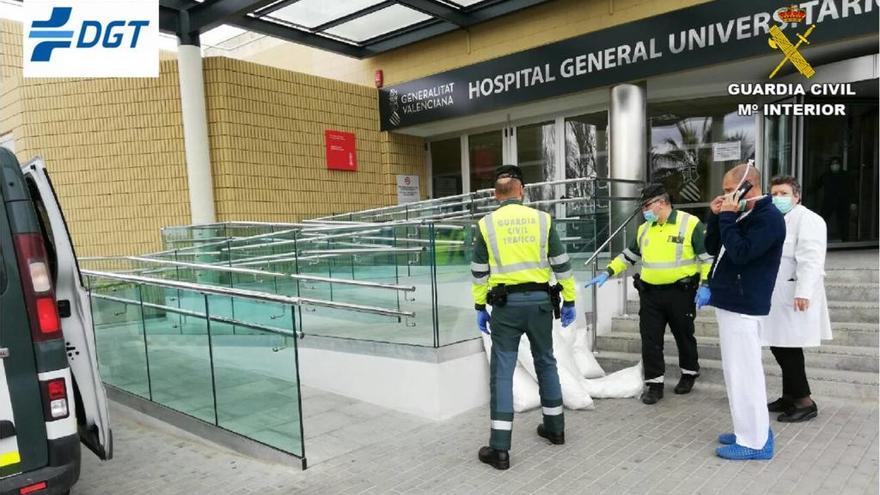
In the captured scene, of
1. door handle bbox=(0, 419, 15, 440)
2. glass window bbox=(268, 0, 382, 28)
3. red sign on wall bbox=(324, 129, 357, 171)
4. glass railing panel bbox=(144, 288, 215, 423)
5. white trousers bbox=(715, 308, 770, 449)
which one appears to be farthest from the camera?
red sign on wall bbox=(324, 129, 357, 171)

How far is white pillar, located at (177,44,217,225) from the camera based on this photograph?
9.82m

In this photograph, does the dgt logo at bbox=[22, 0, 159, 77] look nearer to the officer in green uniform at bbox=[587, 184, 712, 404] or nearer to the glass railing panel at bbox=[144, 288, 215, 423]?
the glass railing panel at bbox=[144, 288, 215, 423]

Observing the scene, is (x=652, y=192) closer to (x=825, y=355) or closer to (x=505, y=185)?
(x=505, y=185)

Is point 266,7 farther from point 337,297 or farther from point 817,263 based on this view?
point 817,263

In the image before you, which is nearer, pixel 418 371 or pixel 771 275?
pixel 771 275

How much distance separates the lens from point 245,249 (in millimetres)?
7363

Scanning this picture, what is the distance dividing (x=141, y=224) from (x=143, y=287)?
21.6 ft

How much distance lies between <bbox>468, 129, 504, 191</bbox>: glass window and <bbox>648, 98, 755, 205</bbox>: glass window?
3.33m

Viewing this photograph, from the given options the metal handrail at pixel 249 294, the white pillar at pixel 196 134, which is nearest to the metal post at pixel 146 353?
the metal handrail at pixel 249 294

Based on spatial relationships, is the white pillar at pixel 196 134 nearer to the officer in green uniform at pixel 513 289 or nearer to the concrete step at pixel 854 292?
the officer in green uniform at pixel 513 289

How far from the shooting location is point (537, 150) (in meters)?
11.7

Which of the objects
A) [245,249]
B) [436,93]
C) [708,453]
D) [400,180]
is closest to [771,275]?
[708,453]

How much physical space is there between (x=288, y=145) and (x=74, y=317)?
27.9 feet

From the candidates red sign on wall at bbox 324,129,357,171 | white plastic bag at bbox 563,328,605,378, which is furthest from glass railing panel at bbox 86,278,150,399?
red sign on wall at bbox 324,129,357,171
